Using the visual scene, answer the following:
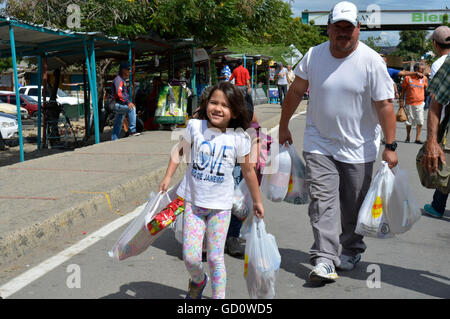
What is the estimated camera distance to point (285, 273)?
4.46 m

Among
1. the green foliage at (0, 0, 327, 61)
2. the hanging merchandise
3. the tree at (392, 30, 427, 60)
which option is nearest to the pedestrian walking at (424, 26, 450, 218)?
the hanging merchandise

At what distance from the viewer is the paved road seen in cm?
401

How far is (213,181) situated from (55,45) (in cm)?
1009

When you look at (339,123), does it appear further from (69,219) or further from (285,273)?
(69,219)

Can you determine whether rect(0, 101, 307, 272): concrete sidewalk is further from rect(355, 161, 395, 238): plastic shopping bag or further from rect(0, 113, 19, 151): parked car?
rect(0, 113, 19, 151): parked car

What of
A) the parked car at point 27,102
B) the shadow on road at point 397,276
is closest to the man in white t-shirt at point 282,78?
the parked car at point 27,102

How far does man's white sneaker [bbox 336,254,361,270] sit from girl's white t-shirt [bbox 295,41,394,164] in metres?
0.80

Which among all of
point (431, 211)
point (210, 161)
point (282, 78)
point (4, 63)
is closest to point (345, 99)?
point (210, 161)

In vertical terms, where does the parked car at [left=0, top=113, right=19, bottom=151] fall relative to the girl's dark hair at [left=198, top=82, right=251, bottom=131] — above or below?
below

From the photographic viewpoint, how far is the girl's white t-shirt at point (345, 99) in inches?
161

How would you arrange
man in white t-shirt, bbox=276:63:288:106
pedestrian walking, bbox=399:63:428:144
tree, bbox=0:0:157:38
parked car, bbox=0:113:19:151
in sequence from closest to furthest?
pedestrian walking, bbox=399:63:428:144, tree, bbox=0:0:157:38, parked car, bbox=0:113:19:151, man in white t-shirt, bbox=276:63:288:106

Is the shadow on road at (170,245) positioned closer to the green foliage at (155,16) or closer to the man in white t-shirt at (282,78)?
the green foliage at (155,16)

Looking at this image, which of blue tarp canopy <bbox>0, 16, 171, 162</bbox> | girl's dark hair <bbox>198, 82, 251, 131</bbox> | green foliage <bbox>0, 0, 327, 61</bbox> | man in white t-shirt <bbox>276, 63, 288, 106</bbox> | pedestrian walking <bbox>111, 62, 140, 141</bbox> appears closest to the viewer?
girl's dark hair <bbox>198, 82, 251, 131</bbox>

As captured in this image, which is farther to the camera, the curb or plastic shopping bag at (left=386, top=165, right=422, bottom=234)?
the curb
